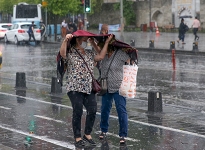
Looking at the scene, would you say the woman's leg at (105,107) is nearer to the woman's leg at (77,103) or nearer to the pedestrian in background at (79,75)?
the pedestrian in background at (79,75)

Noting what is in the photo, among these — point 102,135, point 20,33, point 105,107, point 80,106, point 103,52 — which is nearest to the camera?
point 80,106

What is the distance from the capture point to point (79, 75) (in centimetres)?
921

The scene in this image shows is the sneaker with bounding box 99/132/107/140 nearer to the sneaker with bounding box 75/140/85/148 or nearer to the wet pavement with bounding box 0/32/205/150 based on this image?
the wet pavement with bounding box 0/32/205/150

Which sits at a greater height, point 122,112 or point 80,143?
point 122,112

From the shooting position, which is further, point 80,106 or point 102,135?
point 102,135

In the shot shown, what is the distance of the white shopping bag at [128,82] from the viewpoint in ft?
31.4

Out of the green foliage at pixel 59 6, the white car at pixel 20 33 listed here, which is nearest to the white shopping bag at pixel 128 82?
the white car at pixel 20 33

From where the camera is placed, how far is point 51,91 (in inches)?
650

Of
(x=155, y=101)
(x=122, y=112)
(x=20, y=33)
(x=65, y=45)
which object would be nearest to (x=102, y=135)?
(x=122, y=112)

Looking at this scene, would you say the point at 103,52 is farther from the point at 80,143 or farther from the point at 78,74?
the point at 80,143

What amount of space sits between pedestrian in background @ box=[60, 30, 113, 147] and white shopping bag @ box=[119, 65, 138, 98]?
0.51 meters

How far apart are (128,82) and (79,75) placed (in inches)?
35.0

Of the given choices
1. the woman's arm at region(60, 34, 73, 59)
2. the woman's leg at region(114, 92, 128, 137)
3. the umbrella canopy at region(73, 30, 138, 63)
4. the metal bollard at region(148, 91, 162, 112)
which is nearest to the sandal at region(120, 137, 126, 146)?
the woman's leg at region(114, 92, 128, 137)

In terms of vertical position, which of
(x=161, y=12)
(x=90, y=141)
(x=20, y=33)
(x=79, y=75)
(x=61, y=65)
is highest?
(x=161, y=12)
